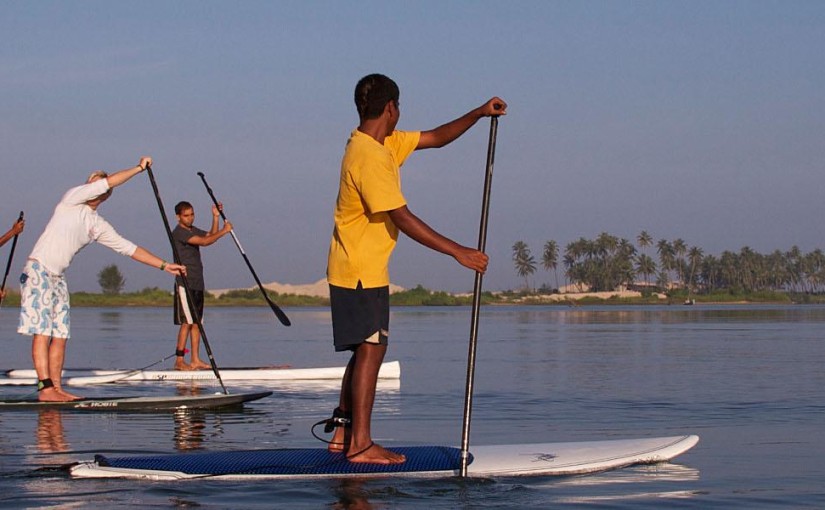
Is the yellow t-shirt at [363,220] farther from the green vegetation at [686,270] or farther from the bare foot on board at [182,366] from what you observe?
the green vegetation at [686,270]

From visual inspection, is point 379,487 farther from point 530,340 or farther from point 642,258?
point 642,258

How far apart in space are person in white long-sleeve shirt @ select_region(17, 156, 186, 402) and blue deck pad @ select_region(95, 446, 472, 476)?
3293 mm

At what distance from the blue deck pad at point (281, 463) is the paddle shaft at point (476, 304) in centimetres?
14

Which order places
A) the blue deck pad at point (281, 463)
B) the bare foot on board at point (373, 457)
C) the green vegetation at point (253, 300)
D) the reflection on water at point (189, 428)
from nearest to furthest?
the blue deck pad at point (281, 463), the bare foot on board at point (373, 457), the reflection on water at point (189, 428), the green vegetation at point (253, 300)

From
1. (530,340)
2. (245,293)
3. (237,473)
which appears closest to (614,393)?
(237,473)

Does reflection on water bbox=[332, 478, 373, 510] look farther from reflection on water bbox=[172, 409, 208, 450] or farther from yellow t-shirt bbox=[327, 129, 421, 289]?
reflection on water bbox=[172, 409, 208, 450]

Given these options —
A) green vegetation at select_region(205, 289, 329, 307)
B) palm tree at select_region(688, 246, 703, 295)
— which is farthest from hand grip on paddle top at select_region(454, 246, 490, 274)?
palm tree at select_region(688, 246, 703, 295)

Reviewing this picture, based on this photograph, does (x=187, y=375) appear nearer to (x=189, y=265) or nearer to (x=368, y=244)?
(x=189, y=265)

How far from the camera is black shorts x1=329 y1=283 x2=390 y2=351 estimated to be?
589 cm

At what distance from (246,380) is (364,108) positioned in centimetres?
739

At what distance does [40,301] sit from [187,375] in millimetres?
3602

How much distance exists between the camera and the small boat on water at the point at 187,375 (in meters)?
12.3

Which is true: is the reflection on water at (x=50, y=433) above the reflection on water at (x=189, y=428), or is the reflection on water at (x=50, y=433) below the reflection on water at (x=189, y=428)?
below

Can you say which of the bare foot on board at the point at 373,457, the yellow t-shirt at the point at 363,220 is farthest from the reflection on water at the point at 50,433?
the yellow t-shirt at the point at 363,220
